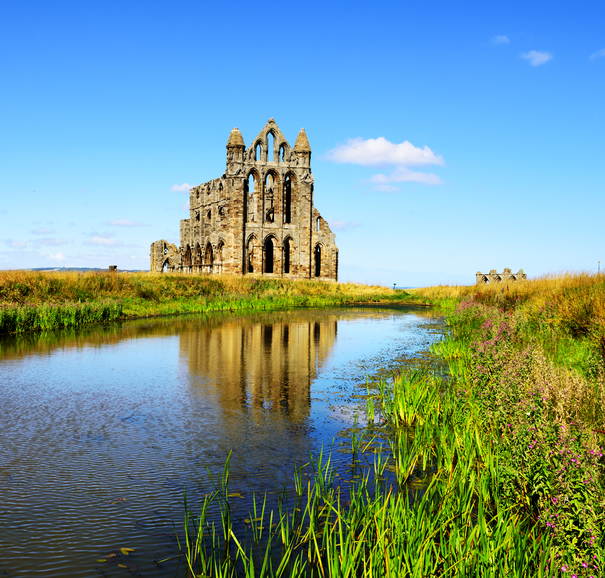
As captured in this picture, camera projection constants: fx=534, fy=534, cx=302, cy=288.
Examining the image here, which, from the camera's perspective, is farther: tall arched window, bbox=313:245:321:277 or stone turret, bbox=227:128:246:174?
tall arched window, bbox=313:245:321:277

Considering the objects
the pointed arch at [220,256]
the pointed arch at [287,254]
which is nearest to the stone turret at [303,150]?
the pointed arch at [287,254]

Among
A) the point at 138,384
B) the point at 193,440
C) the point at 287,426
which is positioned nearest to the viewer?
the point at 193,440

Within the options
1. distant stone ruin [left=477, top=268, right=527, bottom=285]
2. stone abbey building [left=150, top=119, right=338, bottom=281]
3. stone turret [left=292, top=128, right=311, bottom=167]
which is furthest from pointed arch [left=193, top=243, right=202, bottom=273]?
distant stone ruin [left=477, top=268, right=527, bottom=285]

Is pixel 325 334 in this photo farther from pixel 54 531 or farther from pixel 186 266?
pixel 186 266

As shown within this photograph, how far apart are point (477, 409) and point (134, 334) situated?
1364cm

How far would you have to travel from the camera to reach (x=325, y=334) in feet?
60.5

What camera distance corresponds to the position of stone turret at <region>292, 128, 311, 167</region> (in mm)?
50938

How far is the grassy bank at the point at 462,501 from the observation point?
10.8 feet

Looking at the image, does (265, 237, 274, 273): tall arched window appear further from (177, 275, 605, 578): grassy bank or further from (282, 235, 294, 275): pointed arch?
(177, 275, 605, 578): grassy bank

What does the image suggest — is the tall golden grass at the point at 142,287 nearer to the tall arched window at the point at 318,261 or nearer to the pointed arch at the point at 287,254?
the pointed arch at the point at 287,254

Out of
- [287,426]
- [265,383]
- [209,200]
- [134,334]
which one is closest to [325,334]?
[134,334]

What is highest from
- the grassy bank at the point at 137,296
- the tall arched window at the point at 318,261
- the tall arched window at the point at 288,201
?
the tall arched window at the point at 288,201

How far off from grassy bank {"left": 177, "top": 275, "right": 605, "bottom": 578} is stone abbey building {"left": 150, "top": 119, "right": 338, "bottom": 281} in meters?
42.8

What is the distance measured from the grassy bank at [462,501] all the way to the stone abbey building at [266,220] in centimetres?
4279
